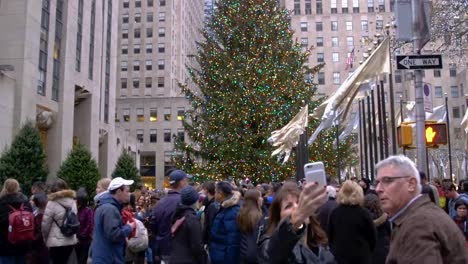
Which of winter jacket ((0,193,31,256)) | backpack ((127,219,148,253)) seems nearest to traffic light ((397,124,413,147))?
Result: backpack ((127,219,148,253))

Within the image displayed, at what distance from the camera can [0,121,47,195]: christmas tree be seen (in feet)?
96.0

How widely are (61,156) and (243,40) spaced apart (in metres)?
21.2

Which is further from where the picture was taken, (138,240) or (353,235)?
(138,240)

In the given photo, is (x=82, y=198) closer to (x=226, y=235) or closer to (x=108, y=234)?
(x=108, y=234)

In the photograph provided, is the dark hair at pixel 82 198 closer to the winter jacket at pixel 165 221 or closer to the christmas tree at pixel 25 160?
the winter jacket at pixel 165 221

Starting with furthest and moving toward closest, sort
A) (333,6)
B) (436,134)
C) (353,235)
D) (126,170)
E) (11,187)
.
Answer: (333,6), (126,170), (436,134), (11,187), (353,235)

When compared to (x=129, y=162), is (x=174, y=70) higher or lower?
higher

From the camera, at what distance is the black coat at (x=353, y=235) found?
639 cm

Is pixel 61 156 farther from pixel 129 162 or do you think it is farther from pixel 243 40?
pixel 243 40

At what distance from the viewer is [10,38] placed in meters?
35.2

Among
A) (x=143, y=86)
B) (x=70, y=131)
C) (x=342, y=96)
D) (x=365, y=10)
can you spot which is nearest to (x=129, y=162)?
(x=70, y=131)

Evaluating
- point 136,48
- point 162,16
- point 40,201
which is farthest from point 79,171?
point 162,16

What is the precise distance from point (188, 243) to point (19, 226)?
3433 millimetres

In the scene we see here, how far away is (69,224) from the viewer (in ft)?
27.5
